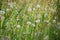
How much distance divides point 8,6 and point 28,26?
1.00ft

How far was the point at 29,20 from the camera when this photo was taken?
2.52 m

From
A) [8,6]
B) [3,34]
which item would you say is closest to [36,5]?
[8,6]

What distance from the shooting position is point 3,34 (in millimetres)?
2426

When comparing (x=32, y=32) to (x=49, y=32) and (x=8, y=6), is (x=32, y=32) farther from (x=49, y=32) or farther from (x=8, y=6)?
(x=8, y=6)

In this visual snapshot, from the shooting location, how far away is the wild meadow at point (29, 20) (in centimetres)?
245

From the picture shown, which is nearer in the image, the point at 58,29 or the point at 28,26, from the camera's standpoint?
the point at 28,26

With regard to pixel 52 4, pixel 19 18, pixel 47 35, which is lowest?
pixel 47 35

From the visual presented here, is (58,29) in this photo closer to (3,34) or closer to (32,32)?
(32,32)

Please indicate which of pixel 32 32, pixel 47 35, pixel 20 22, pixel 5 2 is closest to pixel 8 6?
pixel 5 2

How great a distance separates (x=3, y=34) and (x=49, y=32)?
53 centimetres

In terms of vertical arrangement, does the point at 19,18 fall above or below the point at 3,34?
above

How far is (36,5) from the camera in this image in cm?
257

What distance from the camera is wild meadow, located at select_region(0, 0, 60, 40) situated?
245 cm

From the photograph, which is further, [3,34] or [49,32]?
[49,32]
